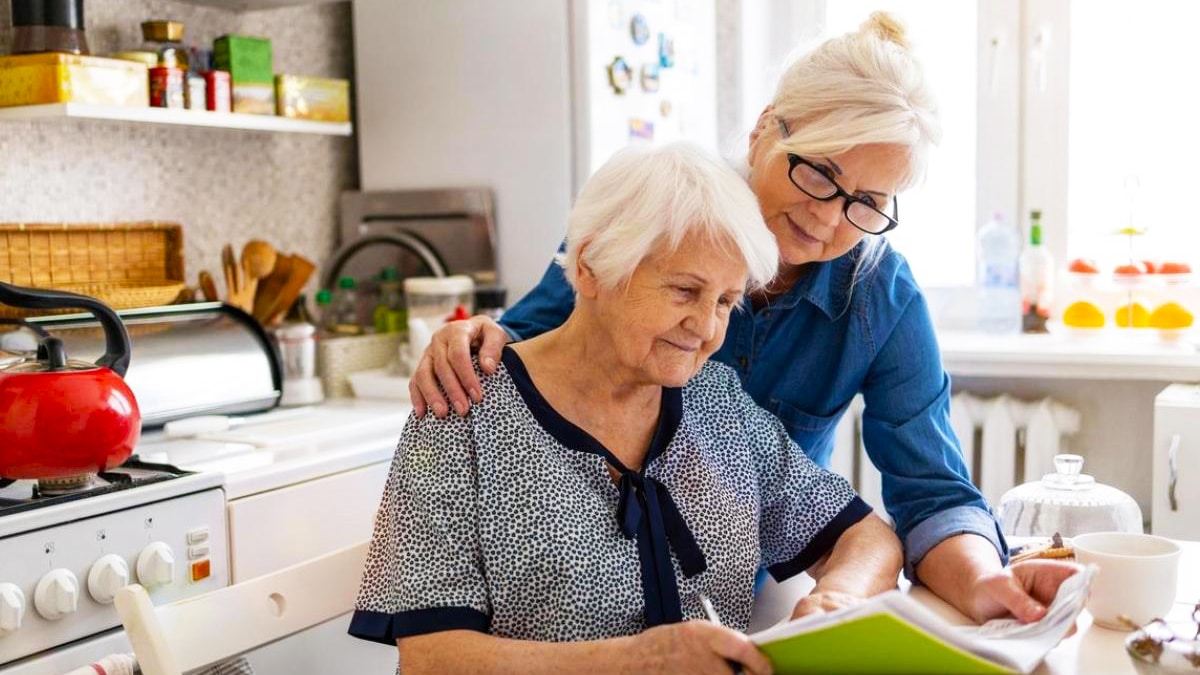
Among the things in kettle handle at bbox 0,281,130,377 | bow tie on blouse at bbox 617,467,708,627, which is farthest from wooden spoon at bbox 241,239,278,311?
bow tie on blouse at bbox 617,467,708,627

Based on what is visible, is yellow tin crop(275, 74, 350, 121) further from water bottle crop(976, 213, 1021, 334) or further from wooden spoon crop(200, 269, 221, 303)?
water bottle crop(976, 213, 1021, 334)

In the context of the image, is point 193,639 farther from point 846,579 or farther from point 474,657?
point 846,579

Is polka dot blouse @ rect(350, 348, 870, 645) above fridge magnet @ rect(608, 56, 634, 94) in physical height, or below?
below

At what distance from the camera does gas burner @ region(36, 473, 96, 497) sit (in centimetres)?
171

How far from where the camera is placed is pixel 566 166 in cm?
273

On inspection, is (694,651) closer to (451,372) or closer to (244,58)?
(451,372)

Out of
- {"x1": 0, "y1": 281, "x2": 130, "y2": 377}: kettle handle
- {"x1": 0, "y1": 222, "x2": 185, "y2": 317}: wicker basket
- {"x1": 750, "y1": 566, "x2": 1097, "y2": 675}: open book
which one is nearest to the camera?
{"x1": 750, "y1": 566, "x2": 1097, "y2": 675}: open book

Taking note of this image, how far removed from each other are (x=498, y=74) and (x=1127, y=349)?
1.55 meters

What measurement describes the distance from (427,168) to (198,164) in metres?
0.53

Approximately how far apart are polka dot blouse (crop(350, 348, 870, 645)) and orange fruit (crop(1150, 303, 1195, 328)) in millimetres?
1714

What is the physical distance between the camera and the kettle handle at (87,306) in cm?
174

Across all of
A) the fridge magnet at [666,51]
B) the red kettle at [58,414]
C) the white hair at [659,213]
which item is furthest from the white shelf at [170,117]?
the white hair at [659,213]

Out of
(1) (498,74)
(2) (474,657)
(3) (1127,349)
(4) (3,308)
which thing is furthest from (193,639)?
(3) (1127,349)

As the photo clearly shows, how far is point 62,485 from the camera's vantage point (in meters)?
1.72
